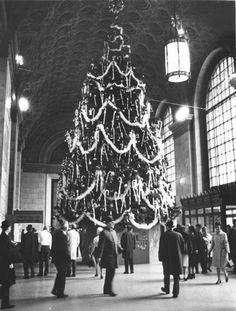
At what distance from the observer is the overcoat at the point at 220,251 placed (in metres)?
8.97

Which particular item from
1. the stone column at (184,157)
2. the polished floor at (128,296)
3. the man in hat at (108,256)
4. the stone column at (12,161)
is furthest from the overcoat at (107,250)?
the stone column at (184,157)

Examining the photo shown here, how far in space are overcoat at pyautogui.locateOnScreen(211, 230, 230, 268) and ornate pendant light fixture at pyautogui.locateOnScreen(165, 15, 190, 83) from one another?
12.8 feet

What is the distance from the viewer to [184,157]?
20.0m

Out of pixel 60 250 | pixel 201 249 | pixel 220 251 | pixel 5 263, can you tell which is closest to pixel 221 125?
pixel 201 249

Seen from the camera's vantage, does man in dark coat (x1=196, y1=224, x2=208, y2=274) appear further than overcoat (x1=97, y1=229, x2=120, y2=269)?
Yes

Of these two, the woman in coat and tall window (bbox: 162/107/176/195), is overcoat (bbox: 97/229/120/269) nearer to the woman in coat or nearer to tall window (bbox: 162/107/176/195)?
the woman in coat

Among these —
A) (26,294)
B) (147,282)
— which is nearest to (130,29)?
(147,282)

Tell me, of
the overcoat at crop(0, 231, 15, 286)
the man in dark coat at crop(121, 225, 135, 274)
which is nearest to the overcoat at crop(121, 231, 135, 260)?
the man in dark coat at crop(121, 225, 135, 274)

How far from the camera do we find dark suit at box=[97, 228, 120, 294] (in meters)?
7.20

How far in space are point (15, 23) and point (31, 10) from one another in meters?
1.87

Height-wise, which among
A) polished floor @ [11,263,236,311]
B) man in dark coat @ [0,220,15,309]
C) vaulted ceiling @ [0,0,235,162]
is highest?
vaulted ceiling @ [0,0,235,162]

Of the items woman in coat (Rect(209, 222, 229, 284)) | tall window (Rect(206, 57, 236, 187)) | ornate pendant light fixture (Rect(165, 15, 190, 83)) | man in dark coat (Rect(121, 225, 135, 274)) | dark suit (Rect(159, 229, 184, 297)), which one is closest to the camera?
dark suit (Rect(159, 229, 184, 297))

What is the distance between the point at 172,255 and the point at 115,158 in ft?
23.6

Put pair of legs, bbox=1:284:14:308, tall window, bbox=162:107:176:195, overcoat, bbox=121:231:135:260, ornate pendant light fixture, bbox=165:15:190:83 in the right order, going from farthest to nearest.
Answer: tall window, bbox=162:107:176:195 < overcoat, bbox=121:231:135:260 < ornate pendant light fixture, bbox=165:15:190:83 < pair of legs, bbox=1:284:14:308
